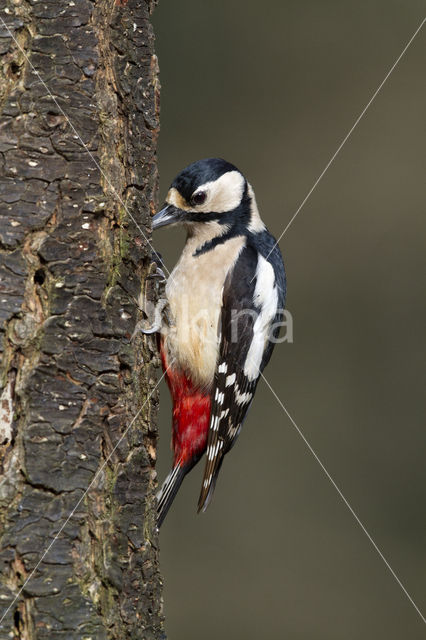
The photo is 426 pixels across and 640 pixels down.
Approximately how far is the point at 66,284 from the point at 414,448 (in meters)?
2.74

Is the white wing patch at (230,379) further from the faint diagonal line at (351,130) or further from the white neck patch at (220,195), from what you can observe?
the faint diagonal line at (351,130)

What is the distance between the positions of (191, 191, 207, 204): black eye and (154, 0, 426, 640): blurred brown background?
61.2 inches

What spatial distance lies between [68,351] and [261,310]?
0.82 m

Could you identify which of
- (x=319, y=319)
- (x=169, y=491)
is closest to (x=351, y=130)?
(x=319, y=319)

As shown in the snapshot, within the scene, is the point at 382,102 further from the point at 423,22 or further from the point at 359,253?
the point at 359,253

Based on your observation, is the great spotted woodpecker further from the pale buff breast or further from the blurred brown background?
the blurred brown background

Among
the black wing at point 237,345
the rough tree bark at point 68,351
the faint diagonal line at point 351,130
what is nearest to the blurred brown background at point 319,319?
the faint diagonal line at point 351,130

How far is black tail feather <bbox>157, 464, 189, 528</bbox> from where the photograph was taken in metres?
2.11

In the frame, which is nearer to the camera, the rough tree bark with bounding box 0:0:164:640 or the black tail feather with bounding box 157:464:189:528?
the rough tree bark with bounding box 0:0:164:640

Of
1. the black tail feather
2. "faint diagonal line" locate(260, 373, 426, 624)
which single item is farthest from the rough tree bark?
"faint diagonal line" locate(260, 373, 426, 624)

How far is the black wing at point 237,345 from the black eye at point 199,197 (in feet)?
0.51

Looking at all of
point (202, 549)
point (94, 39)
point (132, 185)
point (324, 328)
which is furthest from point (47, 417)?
point (324, 328)

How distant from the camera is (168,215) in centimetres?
221

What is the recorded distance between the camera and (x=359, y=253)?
4.14 metres
